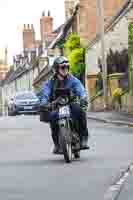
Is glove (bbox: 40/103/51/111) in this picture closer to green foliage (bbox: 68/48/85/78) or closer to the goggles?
the goggles

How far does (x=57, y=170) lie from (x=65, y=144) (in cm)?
106

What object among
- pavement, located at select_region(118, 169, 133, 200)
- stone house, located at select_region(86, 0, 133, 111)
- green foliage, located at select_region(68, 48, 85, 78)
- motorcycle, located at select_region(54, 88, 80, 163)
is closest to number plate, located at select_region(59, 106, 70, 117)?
motorcycle, located at select_region(54, 88, 80, 163)

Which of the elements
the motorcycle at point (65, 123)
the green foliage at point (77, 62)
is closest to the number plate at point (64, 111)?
the motorcycle at point (65, 123)

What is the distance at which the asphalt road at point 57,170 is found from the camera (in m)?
9.30

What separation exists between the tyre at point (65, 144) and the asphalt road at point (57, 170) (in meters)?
0.13

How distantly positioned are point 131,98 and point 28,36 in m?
65.3

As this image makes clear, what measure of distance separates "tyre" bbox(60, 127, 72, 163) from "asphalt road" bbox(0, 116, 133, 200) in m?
0.13

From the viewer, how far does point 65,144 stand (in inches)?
506

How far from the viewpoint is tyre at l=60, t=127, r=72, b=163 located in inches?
506

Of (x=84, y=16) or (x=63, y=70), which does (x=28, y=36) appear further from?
(x=63, y=70)

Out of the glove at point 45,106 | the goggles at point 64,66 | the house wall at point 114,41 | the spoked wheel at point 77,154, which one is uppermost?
the house wall at point 114,41

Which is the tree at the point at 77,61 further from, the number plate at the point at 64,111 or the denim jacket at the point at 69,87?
the number plate at the point at 64,111

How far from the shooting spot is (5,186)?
10.0 metres

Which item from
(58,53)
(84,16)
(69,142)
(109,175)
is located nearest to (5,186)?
(109,175)
